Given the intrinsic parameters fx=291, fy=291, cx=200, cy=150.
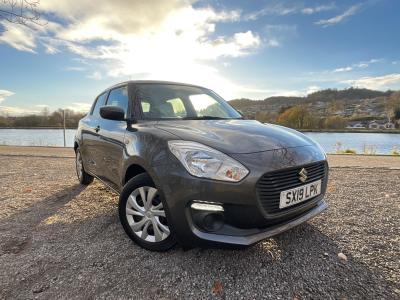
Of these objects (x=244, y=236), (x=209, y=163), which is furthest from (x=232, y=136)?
(x=244, y=236)

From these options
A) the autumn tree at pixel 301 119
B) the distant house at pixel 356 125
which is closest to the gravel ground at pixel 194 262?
the autumn tree at pixel 301 119

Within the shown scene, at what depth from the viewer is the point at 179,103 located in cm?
352

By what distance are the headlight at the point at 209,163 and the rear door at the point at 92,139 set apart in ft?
6.90

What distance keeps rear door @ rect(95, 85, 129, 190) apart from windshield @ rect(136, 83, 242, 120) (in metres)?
0.25

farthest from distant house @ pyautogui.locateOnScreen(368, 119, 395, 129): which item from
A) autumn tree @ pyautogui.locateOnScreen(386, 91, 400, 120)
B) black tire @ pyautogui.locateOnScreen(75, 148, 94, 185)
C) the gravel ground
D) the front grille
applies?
the front grille

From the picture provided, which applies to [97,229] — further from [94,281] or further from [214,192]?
[214,192]

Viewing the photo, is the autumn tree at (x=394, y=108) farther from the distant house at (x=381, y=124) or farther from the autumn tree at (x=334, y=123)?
the autumn tree at (x=334, y=123)

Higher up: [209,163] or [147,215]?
[209,163]

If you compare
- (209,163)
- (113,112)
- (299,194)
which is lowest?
(299,194)

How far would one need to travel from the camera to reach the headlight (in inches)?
83.0

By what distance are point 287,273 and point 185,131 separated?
55.3 inches

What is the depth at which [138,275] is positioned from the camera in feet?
7.34

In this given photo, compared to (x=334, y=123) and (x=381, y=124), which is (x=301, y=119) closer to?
(x=334, y=123)

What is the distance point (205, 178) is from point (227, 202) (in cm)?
23
